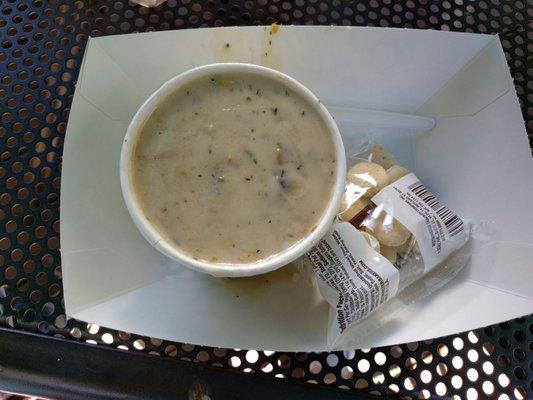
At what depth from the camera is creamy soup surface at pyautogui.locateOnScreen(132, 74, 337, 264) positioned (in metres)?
0.79

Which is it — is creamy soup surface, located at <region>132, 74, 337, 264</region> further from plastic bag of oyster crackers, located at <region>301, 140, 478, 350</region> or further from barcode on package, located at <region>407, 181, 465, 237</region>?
barcode on package, located at <region>407, 181, 465, 237</region>

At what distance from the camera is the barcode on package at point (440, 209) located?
914mm

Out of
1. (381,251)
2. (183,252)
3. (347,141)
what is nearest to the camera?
(183,252)

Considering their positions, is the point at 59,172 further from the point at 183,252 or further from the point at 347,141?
the point at 347,141

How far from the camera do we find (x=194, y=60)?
99cm

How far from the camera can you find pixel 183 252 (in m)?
0.78

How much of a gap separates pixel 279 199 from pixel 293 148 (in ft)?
0.29

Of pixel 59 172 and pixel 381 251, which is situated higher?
pixel 381 251

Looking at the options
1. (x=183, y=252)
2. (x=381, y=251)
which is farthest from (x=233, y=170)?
(x=381, y=251)

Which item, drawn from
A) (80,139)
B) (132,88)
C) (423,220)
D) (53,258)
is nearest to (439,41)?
(423,220)

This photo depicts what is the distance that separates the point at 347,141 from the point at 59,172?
1.91 ft

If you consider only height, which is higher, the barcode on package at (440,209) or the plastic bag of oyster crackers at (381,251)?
the barcode on package at (440,209)

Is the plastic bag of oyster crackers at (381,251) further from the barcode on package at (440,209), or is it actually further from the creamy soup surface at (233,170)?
the creamy soup surface at (233,170)

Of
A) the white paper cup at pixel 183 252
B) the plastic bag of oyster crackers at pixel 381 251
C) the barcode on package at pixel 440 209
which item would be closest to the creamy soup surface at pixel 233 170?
the white paper cup at pixel 183 252
